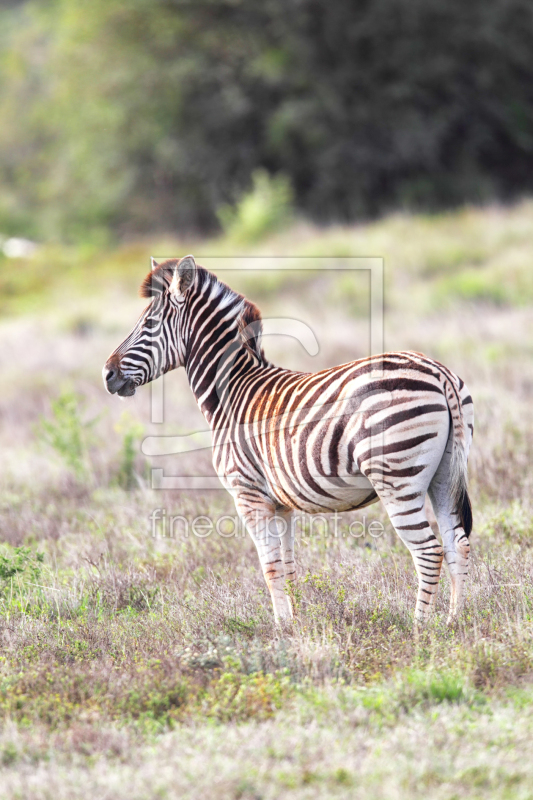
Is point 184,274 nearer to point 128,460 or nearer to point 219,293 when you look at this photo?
point 219,293

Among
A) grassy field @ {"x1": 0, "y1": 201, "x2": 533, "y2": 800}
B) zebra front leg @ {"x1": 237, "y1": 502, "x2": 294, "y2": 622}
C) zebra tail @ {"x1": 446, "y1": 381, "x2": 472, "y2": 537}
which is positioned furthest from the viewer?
zebra front leg @ {"x1": 237, "y1": 502, "x2": 294, "y2": 622}

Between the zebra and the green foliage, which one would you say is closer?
the zebra

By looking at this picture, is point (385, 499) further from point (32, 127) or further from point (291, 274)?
point (32, 127)

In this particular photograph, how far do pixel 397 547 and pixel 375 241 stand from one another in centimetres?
1309

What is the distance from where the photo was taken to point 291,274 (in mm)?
16484

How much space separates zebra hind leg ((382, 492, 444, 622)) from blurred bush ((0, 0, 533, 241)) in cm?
2123

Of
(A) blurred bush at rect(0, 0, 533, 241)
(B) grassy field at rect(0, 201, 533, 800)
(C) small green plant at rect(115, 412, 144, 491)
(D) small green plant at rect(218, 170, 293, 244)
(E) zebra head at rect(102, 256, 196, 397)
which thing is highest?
(A) blurred bush at rect(0, 0, 533, 241)

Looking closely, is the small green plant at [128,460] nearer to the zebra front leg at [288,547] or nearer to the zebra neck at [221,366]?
the zebra neck at [221,366]

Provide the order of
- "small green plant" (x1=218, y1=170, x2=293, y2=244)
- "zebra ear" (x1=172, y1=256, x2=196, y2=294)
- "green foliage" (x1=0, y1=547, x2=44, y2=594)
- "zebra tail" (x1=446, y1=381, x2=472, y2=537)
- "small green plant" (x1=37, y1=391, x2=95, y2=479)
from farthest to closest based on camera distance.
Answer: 1. "small green plant" (x1=218, y1=170, x2=293, y2=244)
2. "small green plant" (x1=37, y1=391, x2=95, y2=479)
3. "green foliage" (x1=0, y1=547, x2=44, y2=594)
4. "zebra ear" (x1=172, y1=256, x2=196, y2=294)
5. "zebra tail" (x1=446, y1=381, x2=472, y2=537)

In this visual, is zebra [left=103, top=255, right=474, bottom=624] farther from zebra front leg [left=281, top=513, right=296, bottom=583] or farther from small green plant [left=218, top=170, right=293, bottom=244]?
small green plant [left=218, top=170, right=293, bottom=244]

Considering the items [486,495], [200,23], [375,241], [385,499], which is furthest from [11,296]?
[385,499]

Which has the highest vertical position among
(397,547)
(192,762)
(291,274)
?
(291,274)

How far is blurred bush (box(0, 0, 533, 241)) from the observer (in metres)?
23.2

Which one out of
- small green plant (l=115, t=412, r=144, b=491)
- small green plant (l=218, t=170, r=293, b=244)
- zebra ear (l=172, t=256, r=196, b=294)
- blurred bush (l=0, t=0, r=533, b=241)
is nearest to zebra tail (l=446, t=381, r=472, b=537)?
zebra ear (l=172, t=256, r=196, b=294)
